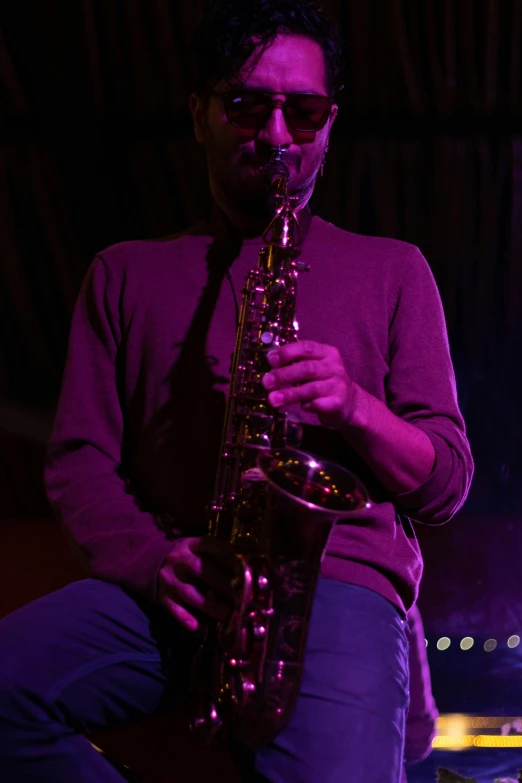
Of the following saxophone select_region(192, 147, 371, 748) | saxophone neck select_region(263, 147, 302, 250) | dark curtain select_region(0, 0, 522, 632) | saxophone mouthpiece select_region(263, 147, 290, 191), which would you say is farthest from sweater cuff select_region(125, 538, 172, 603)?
dark curtain select_region(0, 0, 522, 632)

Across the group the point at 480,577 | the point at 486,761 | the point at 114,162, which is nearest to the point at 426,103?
the point at 114,162

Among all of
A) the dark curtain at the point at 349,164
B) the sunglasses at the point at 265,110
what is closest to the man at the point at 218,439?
the sunglasses at the point at 265,110

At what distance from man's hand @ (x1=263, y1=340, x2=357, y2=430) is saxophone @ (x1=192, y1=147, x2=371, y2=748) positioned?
4.4 inches

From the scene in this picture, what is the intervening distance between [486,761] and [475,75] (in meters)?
2.44

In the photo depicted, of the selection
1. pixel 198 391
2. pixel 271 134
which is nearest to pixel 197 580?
pixel 198 391

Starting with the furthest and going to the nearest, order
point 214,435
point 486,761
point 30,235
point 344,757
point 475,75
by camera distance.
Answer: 1. point 30,235
2. point 475,75
3. point 486,761
4. point 214,435
5. point 344,757

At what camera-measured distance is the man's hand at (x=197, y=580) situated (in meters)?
1.49

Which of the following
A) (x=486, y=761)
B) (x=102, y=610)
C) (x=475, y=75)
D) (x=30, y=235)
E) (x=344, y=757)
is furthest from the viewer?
(x=30, y=235)

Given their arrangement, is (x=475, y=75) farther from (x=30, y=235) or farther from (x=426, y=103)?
(x=30, y=235)

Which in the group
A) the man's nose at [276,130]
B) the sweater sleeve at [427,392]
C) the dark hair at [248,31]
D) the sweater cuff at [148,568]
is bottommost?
the sweater cuff at [148,568]

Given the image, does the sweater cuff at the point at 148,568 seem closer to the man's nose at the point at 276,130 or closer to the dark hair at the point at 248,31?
the man's nose at the point at 276,130

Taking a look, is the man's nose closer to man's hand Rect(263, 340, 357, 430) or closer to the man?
the man

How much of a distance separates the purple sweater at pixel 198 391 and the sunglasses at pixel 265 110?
0.26 m

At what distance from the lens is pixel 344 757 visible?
1311mm
